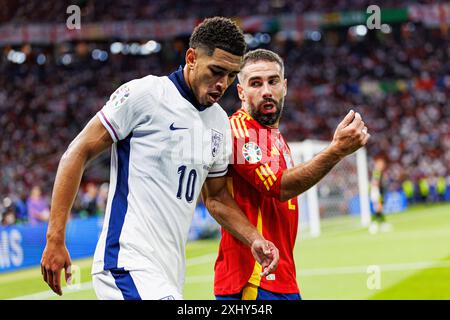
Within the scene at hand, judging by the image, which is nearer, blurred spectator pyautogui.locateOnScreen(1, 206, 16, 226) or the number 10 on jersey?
the number 10 on jersey

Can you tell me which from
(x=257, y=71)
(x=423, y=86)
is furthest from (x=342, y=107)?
(x=257, y=71)

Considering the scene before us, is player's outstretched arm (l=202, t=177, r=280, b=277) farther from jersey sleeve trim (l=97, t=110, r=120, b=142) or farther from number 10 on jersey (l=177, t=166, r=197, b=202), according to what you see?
jersey sleeve trim (l=97, t=110, r=120, b=142)

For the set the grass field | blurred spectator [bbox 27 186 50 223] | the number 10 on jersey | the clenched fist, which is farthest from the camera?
blurred spectator [bbox 27 186 50 223]

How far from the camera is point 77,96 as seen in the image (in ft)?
149

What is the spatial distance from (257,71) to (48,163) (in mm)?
33188

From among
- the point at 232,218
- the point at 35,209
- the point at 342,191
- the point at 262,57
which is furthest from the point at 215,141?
the point at 342,191

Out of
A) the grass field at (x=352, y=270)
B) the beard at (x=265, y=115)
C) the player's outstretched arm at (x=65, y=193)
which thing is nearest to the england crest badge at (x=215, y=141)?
the beard at (x=265, y=115)

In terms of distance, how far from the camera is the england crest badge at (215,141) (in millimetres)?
4328

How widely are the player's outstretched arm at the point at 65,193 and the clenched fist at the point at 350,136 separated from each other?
124 centimetres

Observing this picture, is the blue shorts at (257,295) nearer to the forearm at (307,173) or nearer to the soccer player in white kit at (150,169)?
the forearm at (307,173)

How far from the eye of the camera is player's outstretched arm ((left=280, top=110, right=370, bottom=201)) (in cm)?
412

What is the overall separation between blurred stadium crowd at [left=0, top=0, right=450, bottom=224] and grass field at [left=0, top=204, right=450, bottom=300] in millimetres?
18448

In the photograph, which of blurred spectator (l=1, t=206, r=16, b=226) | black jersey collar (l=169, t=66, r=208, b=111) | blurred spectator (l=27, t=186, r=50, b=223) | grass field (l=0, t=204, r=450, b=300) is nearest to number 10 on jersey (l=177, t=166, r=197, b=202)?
black jersey collar (l=169, t=66, r=208, b=111)

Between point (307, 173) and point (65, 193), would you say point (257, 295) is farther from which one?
point (65, 193)
